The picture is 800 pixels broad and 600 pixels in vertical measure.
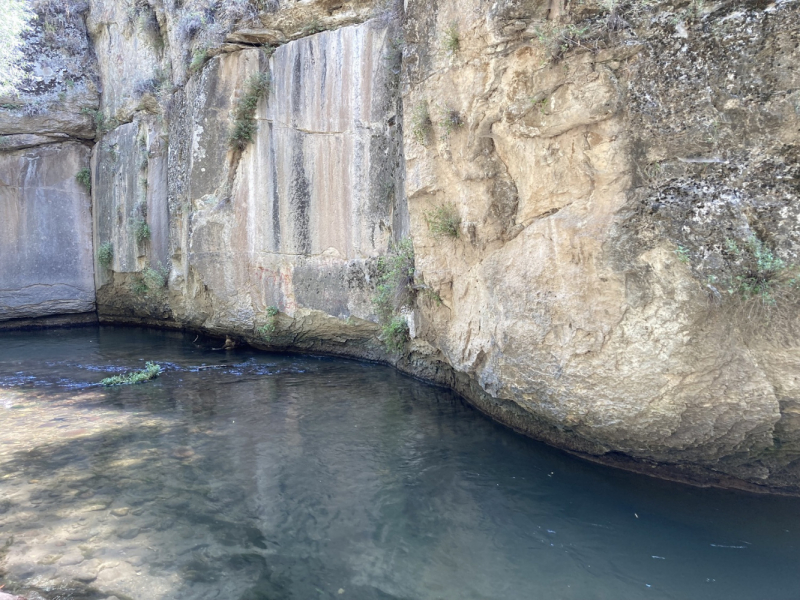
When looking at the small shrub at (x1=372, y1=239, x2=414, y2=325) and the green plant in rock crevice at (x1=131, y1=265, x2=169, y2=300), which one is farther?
the green plant in rock crevice at (x1=131, y1=265, x2=169, y2=300)

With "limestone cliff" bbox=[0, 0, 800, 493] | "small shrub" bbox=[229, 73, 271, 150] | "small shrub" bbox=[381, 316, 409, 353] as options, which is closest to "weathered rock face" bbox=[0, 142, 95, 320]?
"limestone cliff" bbox=[0, 0, 800, 493]

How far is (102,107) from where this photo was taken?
1465cm

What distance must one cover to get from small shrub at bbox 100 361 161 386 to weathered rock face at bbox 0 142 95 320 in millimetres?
6869

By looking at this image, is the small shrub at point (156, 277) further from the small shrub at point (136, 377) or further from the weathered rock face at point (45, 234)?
the small shrub at point (136, 377)

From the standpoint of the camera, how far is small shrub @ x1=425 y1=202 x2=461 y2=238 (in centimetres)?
680

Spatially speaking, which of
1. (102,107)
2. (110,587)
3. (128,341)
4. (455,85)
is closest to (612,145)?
(455,85)

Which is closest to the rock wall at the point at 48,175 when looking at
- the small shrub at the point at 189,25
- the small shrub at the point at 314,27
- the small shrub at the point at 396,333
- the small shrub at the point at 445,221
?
the small shrub at the point at 189,25

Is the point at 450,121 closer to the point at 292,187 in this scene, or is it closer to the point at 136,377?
the point at 292,187

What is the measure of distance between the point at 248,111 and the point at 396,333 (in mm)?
4619

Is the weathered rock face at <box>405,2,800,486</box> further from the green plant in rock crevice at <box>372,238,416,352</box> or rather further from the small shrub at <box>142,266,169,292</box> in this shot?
the small shrub at <box>142,266,169,292</box>

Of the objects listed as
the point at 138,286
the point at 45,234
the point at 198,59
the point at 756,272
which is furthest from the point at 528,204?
the point at 45,234

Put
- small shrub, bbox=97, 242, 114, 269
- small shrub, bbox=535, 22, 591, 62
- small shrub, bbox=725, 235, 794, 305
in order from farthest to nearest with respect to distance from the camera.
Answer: small shrub, bbox=97, 242, 114, 269 < small shrub, bbox=535, 22, 591, 62 < small shrub, bbox=725, 235, 794, 305

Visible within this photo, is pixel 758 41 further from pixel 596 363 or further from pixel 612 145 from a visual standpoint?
pixel 596 363

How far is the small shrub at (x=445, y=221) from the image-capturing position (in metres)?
6.80
